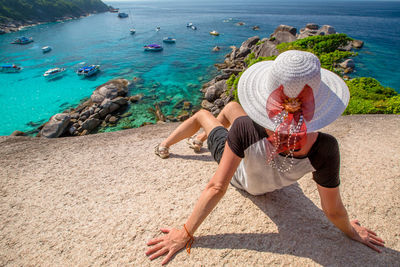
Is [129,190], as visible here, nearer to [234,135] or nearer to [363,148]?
[234,135]

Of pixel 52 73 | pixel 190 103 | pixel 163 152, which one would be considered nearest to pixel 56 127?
pixel 190 103

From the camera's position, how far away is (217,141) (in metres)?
2.51

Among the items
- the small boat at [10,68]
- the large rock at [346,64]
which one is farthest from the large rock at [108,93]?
the large rock at [346,64]

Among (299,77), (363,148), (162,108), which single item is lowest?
(162,108)

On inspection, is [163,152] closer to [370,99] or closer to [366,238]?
[366,238]

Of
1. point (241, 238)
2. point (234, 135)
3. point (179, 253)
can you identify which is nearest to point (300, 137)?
point (234, 135)

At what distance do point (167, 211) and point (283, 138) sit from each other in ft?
6.26

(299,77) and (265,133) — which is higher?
(299,77)

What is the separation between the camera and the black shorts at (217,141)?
7.98 ft

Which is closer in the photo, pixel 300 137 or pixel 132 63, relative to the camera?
pixel 300 137

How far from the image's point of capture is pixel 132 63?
24266 millimetres

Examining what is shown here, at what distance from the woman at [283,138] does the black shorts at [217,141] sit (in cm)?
4

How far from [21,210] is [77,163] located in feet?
3.62

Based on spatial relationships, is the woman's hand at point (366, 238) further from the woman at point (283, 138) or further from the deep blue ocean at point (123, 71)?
the deep blue ocean at point (123, 71)
